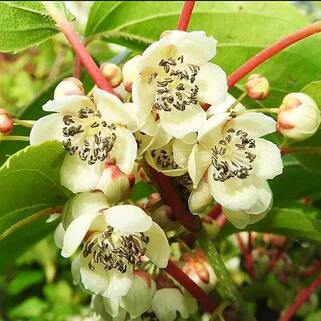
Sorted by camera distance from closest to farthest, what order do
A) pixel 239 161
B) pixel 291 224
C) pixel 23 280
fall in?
pixel 239 161, pixel 291 224, pixel 23 280

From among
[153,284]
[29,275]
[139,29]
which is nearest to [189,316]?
[153,284]

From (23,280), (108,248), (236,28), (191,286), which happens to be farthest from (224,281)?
(23,280)

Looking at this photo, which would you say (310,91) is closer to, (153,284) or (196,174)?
(196,174)

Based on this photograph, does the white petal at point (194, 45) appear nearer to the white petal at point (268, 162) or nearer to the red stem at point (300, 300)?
the white petal at point (268, 162)

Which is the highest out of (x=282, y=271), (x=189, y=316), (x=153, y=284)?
(x=153, y=284)

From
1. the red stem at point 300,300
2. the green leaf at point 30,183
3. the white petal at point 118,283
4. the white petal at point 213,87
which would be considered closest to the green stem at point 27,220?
the green leaf at point 30,183

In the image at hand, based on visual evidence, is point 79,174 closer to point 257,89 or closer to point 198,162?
point 198,162
